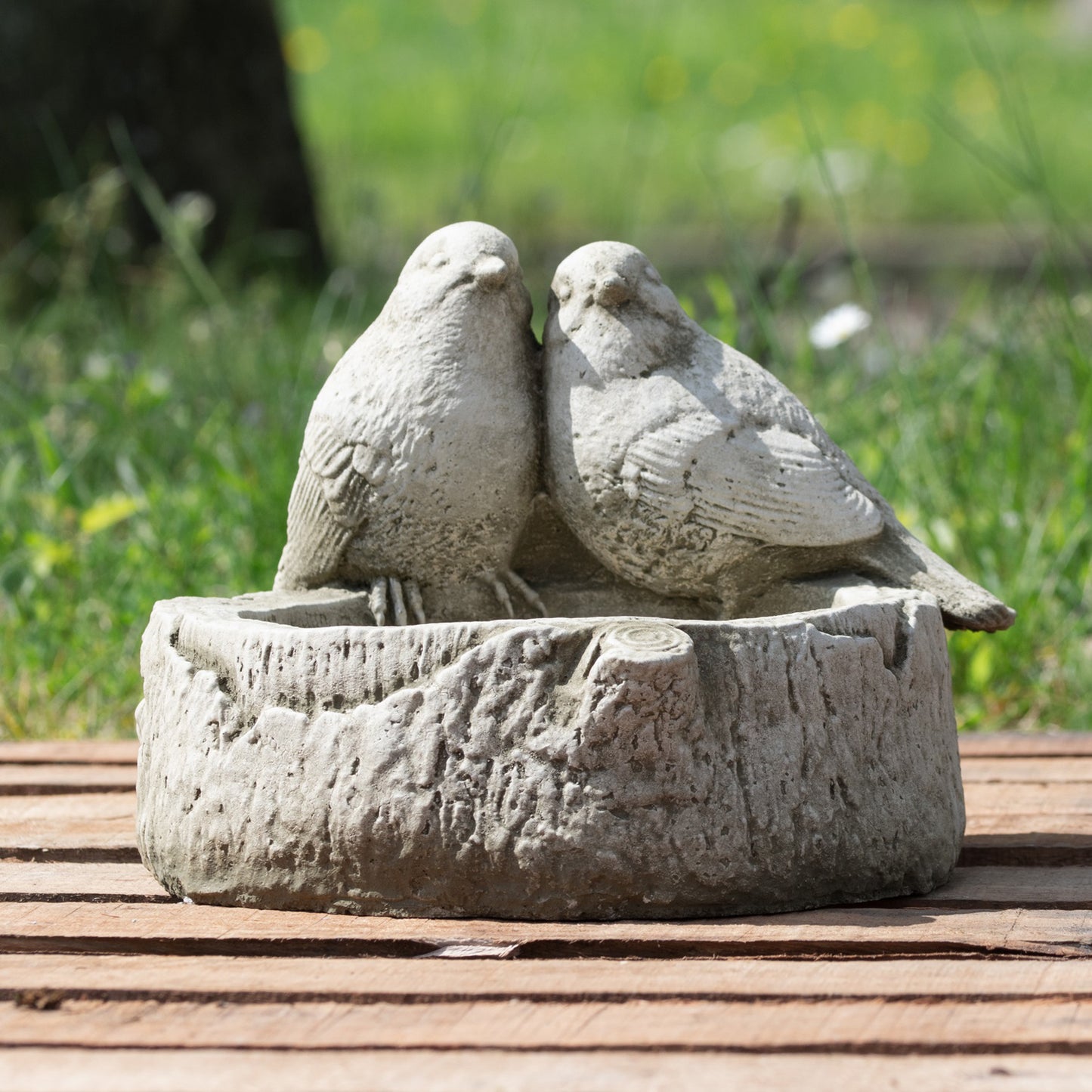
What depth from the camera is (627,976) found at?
5.51 ft

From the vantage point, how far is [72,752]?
2.80 metres

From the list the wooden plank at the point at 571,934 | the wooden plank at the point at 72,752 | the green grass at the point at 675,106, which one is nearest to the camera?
the wooden plank at the point at 571,934

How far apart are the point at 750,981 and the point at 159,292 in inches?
154

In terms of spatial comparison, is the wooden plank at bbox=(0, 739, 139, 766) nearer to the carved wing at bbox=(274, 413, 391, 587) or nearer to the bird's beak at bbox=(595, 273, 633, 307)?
the carved wing at bbox=(274, 413, 391, 587)

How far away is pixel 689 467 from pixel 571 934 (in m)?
0.67

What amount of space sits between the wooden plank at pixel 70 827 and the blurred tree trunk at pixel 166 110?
2999 mm

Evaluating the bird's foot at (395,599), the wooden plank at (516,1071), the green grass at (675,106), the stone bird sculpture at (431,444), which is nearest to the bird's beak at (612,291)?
the stone bird sculpture at (431,444)

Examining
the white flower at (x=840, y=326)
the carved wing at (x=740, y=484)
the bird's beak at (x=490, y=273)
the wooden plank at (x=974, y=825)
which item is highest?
the bird's beak at (x=490, y=273)

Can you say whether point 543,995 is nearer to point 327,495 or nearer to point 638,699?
point 638,699

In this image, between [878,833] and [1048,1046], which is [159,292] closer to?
[878,833]

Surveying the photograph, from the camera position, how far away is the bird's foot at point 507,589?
231 centimetres

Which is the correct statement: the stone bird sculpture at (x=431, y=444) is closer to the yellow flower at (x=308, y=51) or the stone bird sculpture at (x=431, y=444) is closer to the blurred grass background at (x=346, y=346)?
the blurred grass background at (x=346, y=346)

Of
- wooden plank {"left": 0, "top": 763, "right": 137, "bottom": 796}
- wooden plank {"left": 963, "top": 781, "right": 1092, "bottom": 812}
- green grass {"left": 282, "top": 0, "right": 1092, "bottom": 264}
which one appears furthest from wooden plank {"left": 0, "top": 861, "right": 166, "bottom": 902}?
green grass {"left": 282, "top": 0, "right": 1092, "bottom": 264}

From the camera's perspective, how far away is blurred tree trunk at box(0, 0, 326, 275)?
5230mm
